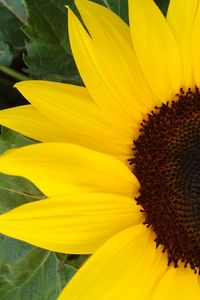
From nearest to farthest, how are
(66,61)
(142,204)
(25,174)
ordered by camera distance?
(25,174)
(142,204)
(66,61)

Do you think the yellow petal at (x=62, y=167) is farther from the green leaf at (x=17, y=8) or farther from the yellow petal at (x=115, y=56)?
the green leaf at (x=17, y=8)

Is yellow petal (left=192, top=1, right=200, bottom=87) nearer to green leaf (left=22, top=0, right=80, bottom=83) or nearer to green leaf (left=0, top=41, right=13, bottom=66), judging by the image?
green leaf (left=22, top=0, right=80, bottom=83)

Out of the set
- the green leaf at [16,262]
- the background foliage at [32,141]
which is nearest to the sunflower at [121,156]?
the background foliage at [32,141]

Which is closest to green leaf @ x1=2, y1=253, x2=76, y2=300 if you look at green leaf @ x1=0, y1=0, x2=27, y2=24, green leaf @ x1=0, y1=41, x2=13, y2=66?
green leaf @ x1=0, y1=41, x2=13, y2=66

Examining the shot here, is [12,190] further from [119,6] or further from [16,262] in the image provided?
[119,6]

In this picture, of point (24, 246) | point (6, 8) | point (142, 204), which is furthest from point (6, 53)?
point (142, 204)

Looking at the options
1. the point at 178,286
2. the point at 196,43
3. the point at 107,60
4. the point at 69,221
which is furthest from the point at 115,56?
the point at 178,286

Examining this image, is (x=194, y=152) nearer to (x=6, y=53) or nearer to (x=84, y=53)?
(x=84, y=53)
